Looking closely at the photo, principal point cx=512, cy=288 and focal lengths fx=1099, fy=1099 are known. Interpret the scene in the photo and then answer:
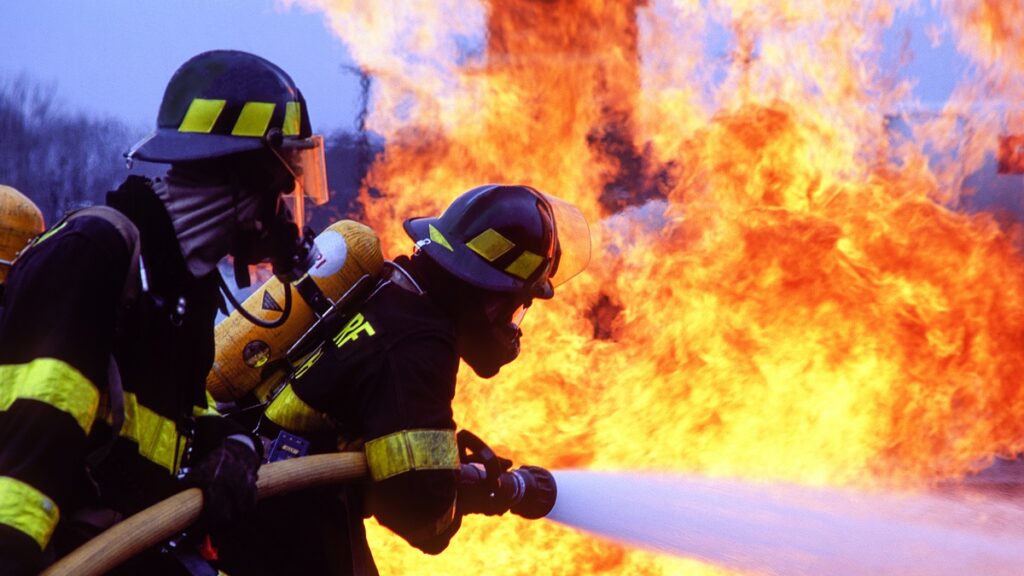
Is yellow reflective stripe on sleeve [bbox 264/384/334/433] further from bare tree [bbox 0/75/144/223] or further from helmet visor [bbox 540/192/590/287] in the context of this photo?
bare tree [bbox 0/75/144/223]

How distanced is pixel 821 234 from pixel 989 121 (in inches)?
59.3

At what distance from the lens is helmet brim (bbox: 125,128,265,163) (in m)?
2.33

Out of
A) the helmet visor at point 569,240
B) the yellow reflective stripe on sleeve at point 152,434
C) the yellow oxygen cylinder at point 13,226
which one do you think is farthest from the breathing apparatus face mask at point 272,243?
the yellow oxygen cylinder at point 13,226

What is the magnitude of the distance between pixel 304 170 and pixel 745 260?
368cm

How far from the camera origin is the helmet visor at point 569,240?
151 inches

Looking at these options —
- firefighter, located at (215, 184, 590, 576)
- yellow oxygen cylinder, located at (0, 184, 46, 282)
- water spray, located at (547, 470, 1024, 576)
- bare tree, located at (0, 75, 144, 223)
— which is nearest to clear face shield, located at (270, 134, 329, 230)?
firefighter, located at (215, 184, 590, 576)

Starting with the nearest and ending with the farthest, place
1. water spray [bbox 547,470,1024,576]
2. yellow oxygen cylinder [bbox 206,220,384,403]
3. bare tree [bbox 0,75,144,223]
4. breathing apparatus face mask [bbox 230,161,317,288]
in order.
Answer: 1. breathing apparatus face mask [bbox 230,161,317,288]
2. yellow oxygen cylinder [bbox 206,220,384,403]
3. water spray [bbox 547,470,1024,576]
4. bare tree [bbox 0,75,144,223]

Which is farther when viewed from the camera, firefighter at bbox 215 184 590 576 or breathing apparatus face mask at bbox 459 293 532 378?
breathing apparatus face mask at bbox 459 293 532 378

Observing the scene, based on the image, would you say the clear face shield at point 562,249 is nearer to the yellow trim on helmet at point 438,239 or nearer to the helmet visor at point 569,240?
the helmet visor at point 569,240

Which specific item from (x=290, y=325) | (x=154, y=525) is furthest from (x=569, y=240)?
(x=154, y=525)

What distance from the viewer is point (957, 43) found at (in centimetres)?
616

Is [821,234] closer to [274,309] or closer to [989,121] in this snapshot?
[989,121]

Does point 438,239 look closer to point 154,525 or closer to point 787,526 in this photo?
point 154,525

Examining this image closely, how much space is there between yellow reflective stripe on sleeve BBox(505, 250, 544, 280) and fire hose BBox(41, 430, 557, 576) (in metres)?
0.62
